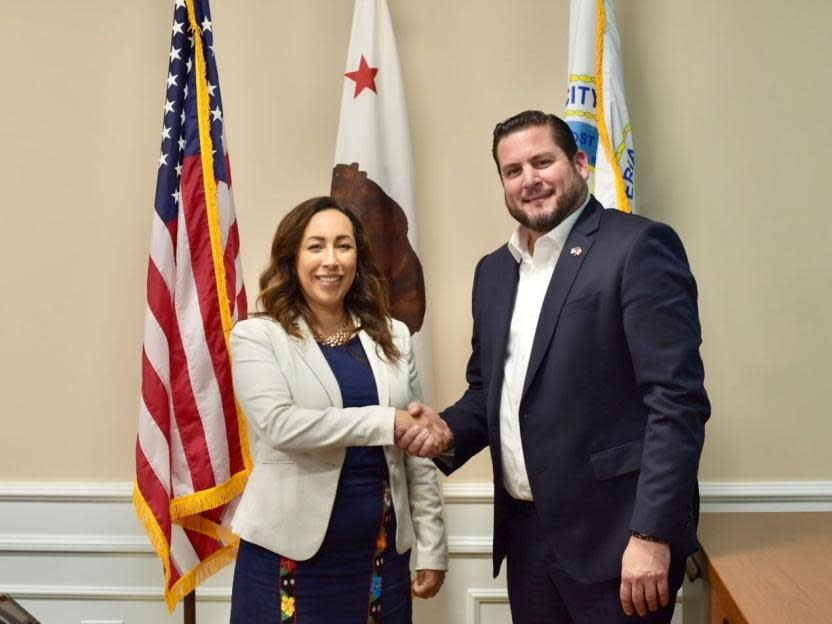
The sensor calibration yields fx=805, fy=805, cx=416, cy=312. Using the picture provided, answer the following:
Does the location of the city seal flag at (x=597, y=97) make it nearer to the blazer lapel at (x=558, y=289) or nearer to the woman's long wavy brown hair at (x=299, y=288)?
the blazer lapel at (x=558, y=289)

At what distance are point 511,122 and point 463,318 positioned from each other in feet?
3.31

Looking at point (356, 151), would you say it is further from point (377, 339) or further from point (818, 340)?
point (818, 340)

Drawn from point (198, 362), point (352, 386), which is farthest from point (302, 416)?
point (198, 362)

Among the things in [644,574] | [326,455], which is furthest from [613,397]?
[326,455]

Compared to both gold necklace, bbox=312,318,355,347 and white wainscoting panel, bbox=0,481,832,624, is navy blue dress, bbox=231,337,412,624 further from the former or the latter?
white wainscoting panel, bbox=0,481,832,624

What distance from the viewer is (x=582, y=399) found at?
181 centimetres

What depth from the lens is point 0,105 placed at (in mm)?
2900

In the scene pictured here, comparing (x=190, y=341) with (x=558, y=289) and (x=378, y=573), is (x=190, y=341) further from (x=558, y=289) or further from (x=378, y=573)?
(x=558, y=289)

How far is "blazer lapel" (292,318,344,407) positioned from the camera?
1954 millimetres

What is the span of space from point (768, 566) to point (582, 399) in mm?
676

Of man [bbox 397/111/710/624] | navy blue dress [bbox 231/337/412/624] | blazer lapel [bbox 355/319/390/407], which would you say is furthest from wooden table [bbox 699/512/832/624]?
blazer lapel [bbox 355/319/390/407]

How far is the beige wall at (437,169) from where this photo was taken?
273 cm

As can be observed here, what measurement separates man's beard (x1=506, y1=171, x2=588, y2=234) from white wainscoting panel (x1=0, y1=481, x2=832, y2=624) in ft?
3.92

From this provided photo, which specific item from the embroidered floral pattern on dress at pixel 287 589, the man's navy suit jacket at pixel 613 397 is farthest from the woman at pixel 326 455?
the man's navy suit jacket at pixel 613 397
